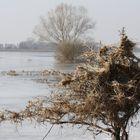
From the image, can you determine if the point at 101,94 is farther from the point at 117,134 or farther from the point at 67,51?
the point at 67,51

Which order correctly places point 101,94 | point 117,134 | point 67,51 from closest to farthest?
point 101,94 → point 117,134 → point 67,51

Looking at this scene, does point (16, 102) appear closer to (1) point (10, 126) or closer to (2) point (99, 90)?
(1) point (10, 126)

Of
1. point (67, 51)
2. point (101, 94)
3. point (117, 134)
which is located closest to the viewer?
point (101, 94)

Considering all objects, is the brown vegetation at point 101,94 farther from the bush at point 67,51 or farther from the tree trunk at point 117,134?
the bush at point 67,51

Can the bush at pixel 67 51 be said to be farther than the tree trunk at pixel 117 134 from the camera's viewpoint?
Yes

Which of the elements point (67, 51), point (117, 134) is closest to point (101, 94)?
point (117, 134)

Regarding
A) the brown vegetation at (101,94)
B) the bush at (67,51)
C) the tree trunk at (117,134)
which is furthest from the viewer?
the bush at (67,51)

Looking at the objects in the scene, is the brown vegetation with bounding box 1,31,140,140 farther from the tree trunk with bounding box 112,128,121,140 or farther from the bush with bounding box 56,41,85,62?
the bush with bounding box 56,41,85,62

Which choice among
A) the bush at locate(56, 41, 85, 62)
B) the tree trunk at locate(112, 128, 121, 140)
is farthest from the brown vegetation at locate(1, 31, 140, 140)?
the bush at locate(56, 41, 85, 62)

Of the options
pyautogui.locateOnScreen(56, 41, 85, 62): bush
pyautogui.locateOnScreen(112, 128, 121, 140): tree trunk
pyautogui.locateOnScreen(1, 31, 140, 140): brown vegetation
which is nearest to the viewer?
pyautogui.locateOnScreen(1, 31, 140, 140): brown vegetation

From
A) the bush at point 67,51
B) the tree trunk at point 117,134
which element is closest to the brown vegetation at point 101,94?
the tree trunk at point 117,134

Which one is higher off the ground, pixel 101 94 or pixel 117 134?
pixel 101 94

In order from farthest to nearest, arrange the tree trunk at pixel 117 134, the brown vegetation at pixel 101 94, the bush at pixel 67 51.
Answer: the bush at pixel 67 51 → the tree trunk at pixel 117 134 → the brown vegetation at pixel 101 94

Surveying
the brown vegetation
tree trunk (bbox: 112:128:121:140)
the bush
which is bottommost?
the bush
